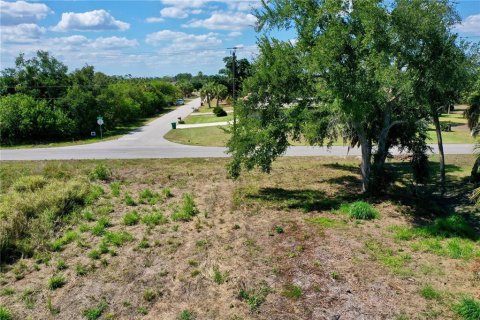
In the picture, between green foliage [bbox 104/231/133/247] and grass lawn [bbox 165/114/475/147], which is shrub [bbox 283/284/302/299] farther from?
grass lawn [bbox 165/114/475/147]

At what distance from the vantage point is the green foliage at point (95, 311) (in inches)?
331

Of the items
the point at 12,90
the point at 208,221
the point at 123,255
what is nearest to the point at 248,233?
the point at 208,221

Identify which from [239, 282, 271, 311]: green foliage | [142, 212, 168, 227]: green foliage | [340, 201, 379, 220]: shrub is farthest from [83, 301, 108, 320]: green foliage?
[340, 201, 379, 220]: shrub

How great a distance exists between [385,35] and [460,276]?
333 inches

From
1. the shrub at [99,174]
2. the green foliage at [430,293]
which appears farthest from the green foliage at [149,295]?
the shrub at [99,174]

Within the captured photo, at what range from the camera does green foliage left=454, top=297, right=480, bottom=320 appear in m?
8.13

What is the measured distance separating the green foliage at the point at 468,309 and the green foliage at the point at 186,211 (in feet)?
29.6

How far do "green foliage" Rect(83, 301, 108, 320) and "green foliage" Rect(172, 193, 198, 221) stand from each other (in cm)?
555

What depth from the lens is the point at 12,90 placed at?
38.6 m

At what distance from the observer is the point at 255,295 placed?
9.09 m

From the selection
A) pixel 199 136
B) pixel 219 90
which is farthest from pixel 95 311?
pixel 219 90

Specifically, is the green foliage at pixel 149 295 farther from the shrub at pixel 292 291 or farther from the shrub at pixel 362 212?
the shrub at pixel 362 212

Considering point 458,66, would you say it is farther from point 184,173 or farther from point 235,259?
point 184,173

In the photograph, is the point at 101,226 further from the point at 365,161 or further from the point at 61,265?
the point at 365,161
